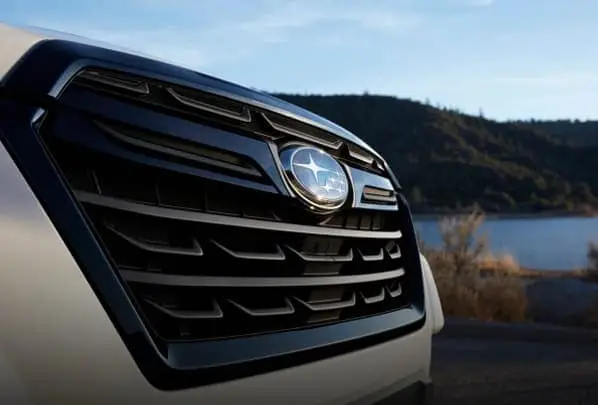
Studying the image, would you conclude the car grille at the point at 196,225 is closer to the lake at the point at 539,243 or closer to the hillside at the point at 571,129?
the lake at the point at 539,243

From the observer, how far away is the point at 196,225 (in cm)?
208

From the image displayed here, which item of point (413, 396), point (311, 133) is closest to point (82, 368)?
point (311, 133)

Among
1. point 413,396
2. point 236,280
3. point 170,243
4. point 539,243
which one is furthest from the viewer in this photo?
point 539,243

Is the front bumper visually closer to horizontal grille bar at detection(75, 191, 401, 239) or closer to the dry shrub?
horizontal grille bar at detection(75, 191, 401, 239)

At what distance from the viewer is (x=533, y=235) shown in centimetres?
3009

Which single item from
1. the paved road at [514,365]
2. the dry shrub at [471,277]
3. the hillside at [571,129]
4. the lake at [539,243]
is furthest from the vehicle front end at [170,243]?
the hillside at [571,129]

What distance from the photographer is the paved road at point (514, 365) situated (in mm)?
6523

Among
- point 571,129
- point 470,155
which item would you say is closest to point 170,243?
point 470,155

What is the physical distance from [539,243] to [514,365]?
2005cm

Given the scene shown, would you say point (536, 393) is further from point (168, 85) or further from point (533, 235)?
point (533, 235)

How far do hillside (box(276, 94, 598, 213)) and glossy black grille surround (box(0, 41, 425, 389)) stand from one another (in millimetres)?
38827

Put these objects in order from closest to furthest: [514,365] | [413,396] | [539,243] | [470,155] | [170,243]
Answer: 1. [170,243]
2. [413,396]
3. [514,365]
4. [539,243]
5. [470,155]

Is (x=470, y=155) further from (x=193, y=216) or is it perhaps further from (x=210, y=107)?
(x=193, y=216)

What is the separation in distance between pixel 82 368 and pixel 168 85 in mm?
713
